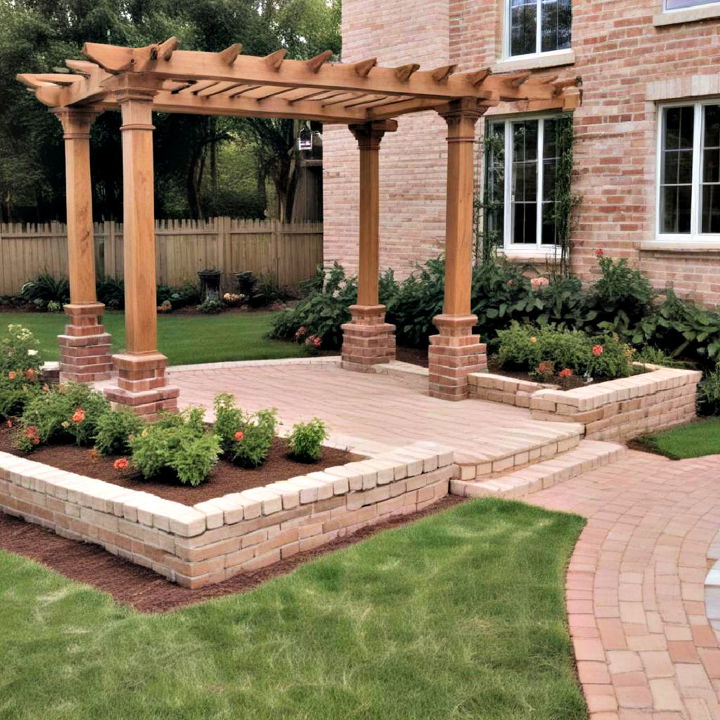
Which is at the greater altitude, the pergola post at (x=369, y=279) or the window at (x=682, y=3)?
the window at (x=682, y=3)

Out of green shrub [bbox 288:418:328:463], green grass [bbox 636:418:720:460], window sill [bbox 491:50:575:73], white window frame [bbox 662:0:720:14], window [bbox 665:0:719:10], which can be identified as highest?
window [bbox 665:0:719:10]

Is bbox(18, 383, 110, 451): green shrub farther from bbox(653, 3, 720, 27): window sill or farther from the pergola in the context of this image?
bbox(653, 3, 720, 27): window sill

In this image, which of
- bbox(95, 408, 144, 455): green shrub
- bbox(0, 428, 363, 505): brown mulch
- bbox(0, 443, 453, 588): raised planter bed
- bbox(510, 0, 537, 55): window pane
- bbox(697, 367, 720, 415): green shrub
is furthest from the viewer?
bbox(510, 0, 537, 55): window pane

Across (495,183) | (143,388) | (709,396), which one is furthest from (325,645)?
(495,183)

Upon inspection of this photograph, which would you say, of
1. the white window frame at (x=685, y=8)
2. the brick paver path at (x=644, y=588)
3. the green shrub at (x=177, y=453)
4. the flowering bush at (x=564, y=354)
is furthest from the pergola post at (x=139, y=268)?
the white window frame at (x=685, y=8)

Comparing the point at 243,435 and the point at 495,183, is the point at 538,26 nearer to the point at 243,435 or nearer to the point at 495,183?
the point at 495,183

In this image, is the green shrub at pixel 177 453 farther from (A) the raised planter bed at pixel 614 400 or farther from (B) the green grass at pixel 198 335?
(B) the green grass at pixel 198 335

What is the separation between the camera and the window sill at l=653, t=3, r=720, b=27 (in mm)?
10375

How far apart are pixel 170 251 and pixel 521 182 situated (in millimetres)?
9605

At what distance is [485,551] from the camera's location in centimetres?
552

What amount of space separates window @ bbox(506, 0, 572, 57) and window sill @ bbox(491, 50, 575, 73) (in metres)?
0.16

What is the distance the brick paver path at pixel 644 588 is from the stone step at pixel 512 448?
1.17 feet

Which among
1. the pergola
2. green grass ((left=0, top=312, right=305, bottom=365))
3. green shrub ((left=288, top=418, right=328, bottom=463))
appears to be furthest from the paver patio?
green grass ((left=0, top=312, right=305, bottom=365))

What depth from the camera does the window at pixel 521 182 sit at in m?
12.2
